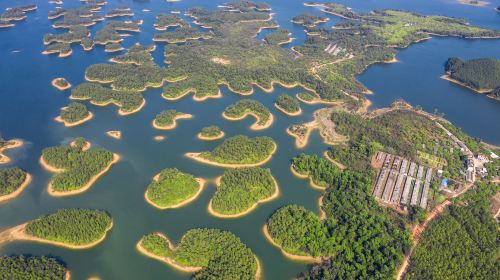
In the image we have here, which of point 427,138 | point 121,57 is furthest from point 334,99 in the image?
point 121,57

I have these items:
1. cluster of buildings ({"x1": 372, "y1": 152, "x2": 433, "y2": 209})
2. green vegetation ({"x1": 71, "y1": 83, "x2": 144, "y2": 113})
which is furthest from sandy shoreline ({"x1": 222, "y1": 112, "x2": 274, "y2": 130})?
cluster of buildings ({"x1": 372, "y1": 152, "x2": 433, "y2": 209})

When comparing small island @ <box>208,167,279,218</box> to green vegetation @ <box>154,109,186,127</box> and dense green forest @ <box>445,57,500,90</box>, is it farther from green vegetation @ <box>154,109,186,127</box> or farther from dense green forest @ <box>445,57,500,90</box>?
dense green forest @ <box>445,57,500,90</box>

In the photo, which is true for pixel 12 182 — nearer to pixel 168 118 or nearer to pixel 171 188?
pixel 171 188

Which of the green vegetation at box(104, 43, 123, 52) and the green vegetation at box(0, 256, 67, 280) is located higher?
the green vegetation at box(104, 43, 123, 52)

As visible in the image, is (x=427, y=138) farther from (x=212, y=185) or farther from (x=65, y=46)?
(x=65, y=46)

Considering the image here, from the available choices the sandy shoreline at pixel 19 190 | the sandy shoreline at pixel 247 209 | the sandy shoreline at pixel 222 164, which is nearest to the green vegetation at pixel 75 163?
the sandy shoreline at pixel 19 190

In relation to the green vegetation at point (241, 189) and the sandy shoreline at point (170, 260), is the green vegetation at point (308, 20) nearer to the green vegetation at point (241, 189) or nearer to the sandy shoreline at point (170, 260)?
the green vegetation at point (241, 189)
